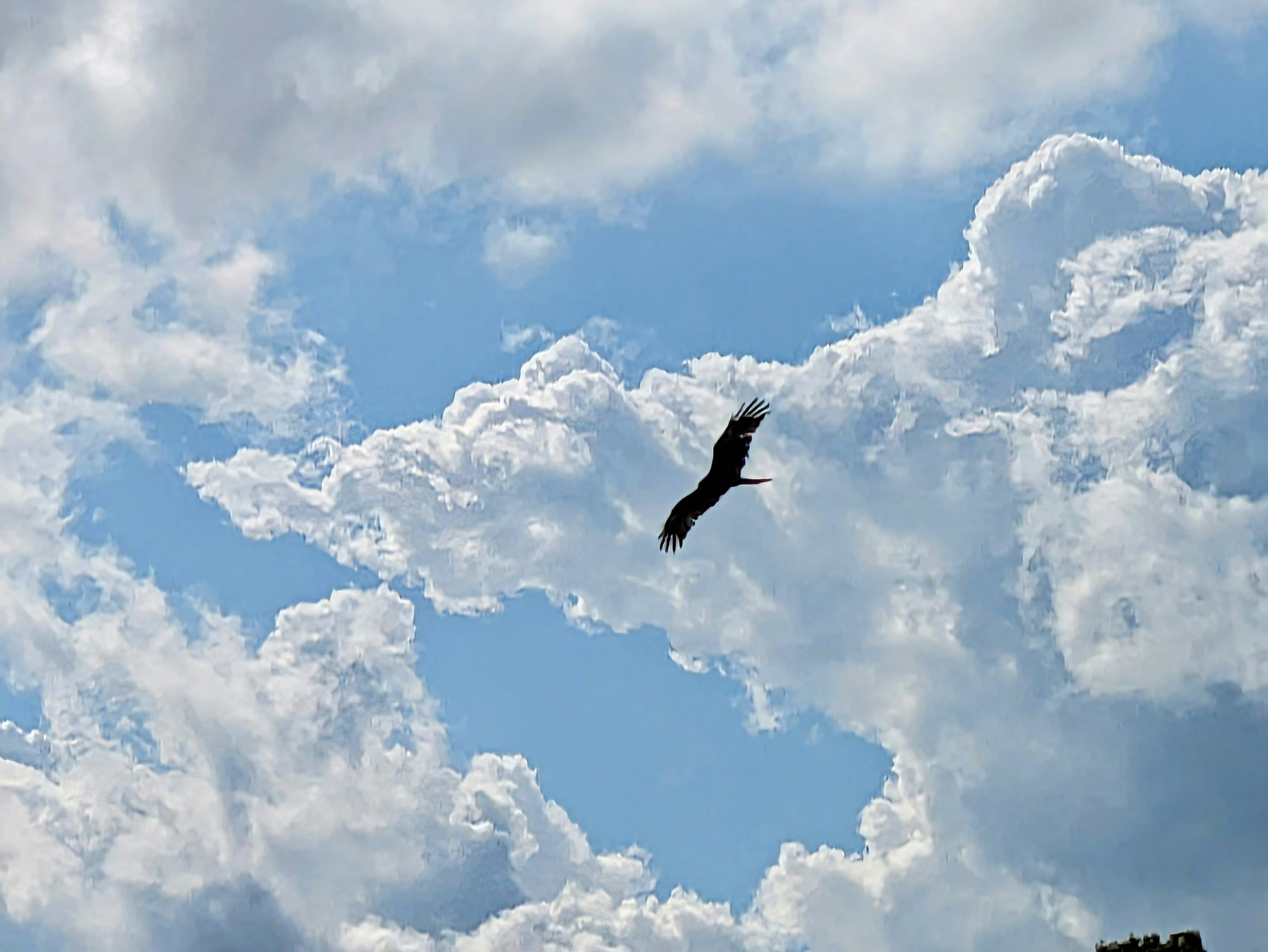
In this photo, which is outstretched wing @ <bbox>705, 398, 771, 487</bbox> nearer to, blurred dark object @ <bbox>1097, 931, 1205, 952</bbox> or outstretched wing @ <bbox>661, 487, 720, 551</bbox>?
outstretched wing @ <bbox>661, 487, 720, 551</bbox>

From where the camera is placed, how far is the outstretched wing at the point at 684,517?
145 feet

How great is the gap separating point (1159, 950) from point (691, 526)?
210 ft

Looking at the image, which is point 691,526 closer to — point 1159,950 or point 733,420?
point 733,420

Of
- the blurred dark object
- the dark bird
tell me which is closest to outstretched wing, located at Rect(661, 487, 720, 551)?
the dark bird

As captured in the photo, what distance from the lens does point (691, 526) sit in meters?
44.5

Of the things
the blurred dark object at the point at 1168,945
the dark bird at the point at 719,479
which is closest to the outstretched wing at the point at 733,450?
the dark bird at the point at 719,479

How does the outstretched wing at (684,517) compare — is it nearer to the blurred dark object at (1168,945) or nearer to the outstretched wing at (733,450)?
the outstretched wing at (733,450)

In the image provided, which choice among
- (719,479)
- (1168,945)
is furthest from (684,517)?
(1168,945)

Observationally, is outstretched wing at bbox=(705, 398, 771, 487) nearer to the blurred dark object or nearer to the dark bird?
the dark bird

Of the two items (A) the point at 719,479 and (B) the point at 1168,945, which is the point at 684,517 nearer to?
(A) the point at 719,479

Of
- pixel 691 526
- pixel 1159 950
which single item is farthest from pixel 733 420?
pixel 1159 950

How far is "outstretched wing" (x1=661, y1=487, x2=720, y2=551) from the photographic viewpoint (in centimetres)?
4422

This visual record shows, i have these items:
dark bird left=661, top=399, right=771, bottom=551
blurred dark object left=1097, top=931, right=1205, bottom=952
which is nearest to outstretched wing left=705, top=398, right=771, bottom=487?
dark bird left=661, top=399, right=771, bottom=551

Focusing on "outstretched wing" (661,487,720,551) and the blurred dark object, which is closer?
"outstretched wing" (661,487,720,551)
